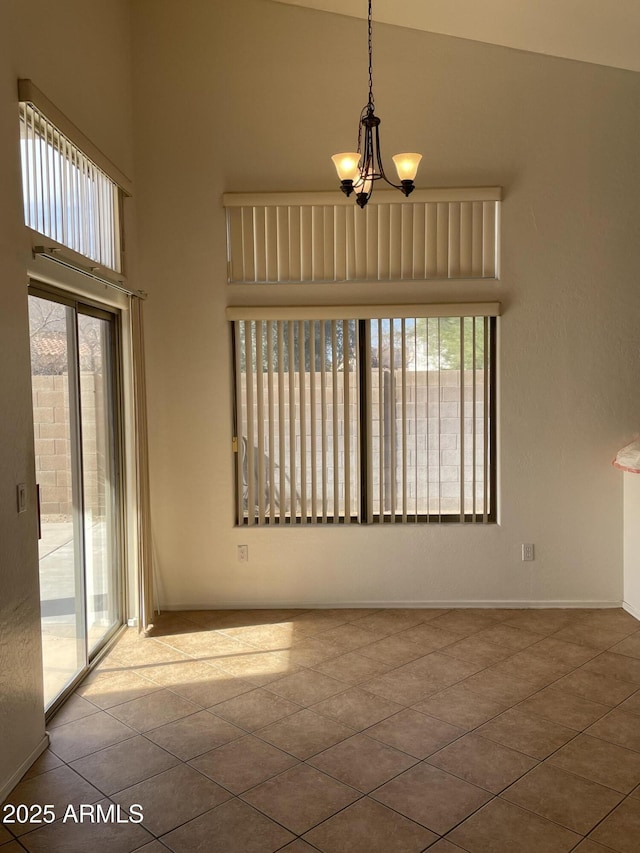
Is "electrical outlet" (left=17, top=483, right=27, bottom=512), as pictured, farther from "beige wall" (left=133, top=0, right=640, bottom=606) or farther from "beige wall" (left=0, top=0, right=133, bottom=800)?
"beige wall" (left=133, top=0, right=640, bottom=606)

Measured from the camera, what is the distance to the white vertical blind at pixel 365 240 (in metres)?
5.01

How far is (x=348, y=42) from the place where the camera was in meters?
4.94

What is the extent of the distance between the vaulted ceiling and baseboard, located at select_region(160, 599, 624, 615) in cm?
360

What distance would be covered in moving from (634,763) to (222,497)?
9.90 feet

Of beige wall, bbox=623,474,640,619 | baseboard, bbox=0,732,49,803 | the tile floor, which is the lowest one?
the tile floor

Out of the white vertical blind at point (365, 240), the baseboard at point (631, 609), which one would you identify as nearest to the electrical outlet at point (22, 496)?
the white vertical blind at point (365, 240)

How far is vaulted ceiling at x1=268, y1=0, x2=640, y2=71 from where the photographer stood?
14.3 feet

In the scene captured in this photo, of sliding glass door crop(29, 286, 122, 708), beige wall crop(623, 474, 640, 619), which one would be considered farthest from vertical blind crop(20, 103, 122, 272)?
beige wall crop(623, 474, 640, 619)

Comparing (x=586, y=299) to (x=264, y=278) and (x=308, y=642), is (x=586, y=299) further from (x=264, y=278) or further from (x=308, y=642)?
(x=308, y=642)

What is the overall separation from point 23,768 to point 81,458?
155cm

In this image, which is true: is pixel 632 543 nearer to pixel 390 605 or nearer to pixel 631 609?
pixel 631 609

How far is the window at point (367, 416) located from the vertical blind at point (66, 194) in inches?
39.5

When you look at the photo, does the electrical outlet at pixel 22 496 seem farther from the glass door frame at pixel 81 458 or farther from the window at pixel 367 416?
the window at pixel 367 416

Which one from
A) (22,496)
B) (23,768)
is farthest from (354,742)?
(22,496)
